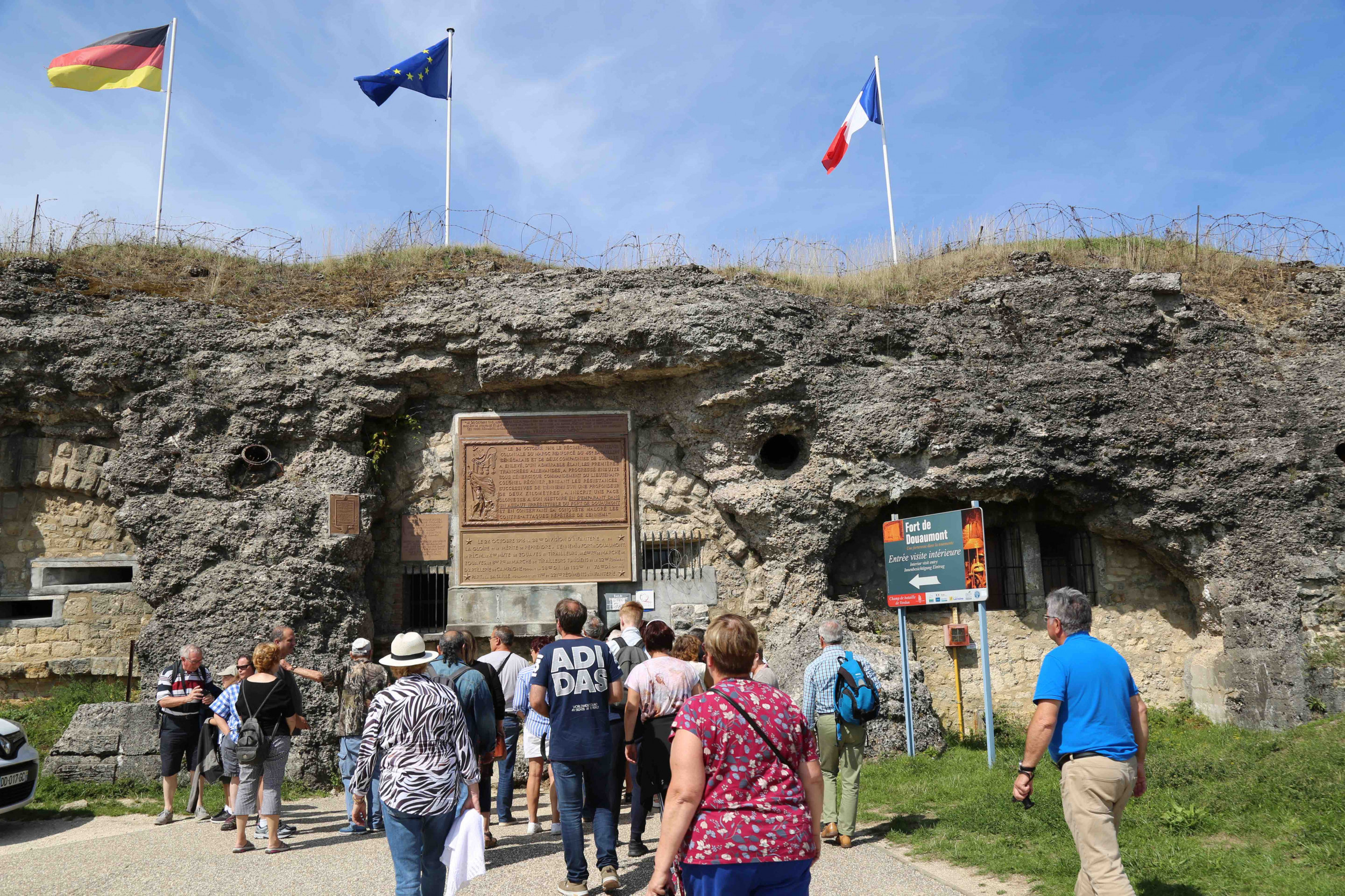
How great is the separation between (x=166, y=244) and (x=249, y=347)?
3.60 metres

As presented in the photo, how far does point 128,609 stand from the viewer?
10891 mm

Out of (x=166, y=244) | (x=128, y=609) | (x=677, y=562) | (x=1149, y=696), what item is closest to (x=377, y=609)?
(x=128, y=609)

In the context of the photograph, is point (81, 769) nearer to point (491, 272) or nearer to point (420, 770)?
point (420, 770)

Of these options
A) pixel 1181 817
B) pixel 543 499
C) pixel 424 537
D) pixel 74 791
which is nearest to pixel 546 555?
pixel 543 499

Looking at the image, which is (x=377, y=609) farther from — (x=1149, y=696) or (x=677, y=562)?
(x=1149, y=696)

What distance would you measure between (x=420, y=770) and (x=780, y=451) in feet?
26.4

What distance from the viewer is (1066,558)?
11.5 metres

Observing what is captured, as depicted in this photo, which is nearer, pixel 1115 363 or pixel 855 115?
pixel 1115 363

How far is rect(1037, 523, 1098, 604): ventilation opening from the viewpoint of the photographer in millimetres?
11367

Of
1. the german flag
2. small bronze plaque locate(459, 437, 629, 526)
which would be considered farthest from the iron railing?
the german flag

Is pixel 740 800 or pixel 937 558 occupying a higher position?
pixel 937 558

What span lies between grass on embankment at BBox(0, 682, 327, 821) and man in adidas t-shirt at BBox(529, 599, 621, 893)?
4179 mm

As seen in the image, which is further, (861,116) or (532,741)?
(861,116)

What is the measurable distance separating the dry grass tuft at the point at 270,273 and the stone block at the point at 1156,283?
27.5 ft
